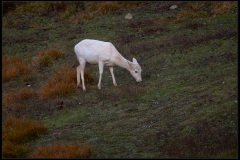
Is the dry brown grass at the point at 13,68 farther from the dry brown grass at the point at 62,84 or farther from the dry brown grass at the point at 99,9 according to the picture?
the dry brown grass at the point at 99,9

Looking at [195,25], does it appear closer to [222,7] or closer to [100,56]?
[222,7]

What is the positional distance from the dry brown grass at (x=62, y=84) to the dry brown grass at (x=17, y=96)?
0.36 m

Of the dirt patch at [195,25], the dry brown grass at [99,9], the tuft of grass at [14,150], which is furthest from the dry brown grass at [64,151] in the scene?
the dry brown grass at [99,9]

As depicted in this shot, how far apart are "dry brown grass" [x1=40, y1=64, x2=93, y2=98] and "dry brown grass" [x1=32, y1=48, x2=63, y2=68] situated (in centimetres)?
200

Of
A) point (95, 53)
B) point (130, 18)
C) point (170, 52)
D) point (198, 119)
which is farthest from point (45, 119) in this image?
point (130, 18)

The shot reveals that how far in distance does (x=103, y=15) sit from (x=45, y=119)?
15.1 metres

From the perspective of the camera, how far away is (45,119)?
15.2 m

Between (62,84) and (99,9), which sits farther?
(99,9)

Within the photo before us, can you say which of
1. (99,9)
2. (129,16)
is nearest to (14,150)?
(129,16)

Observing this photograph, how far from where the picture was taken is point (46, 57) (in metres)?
22.0

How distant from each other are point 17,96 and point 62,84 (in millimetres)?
1416

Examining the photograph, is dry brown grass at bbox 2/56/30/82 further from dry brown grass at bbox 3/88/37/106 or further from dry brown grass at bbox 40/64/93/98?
dry brown grass at bbox 3/88/37/106

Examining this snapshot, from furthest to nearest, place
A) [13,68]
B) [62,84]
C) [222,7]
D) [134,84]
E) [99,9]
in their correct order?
[99,9], [222,7], [13,68], [134,84], [62,84]

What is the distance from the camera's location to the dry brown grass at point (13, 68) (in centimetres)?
2050
